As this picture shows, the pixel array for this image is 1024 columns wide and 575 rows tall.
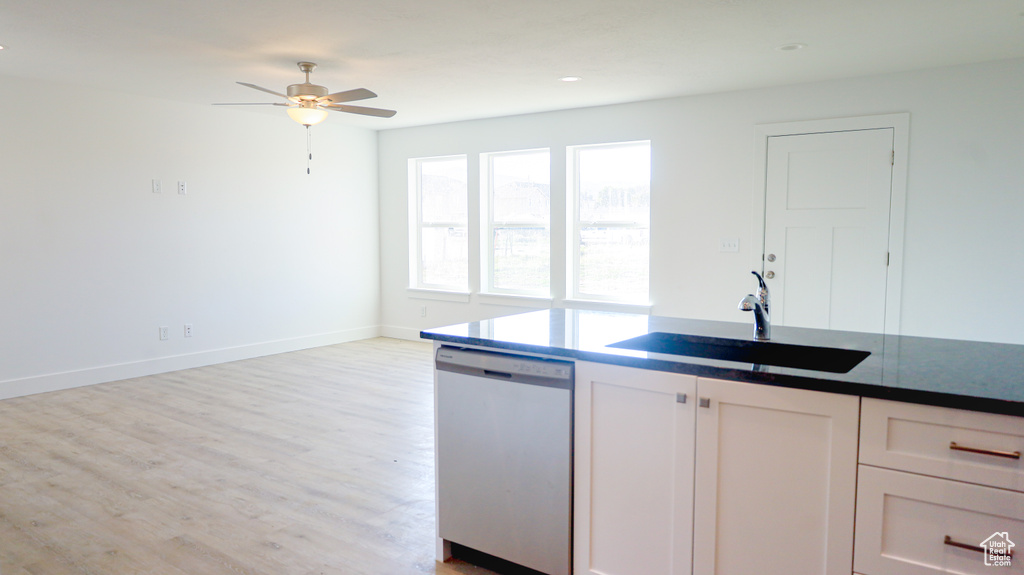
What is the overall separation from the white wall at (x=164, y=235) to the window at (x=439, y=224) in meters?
0.62

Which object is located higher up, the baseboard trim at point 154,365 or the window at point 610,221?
the window at point 610,221

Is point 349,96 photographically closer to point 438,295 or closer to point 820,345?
point 820,345

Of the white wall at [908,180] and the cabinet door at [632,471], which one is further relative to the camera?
the white wall at [908,180]

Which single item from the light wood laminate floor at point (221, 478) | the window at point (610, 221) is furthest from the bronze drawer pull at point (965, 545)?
Answer: the window at point (610, 221)

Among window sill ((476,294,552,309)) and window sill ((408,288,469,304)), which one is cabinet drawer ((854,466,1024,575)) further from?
window sill ((408,288,469,304))

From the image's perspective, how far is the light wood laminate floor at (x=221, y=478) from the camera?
2465 millimetres

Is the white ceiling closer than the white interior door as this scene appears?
Yes

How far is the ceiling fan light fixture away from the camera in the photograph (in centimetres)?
411

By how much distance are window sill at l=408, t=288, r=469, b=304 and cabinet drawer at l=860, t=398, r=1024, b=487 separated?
5.55m

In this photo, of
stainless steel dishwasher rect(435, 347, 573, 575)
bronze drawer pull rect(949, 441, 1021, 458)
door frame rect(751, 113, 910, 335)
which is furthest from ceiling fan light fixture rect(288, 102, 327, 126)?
bronze drawer pull rect(949, 441, 1021, 458)

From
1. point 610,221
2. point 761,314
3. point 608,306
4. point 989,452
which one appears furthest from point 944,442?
point 610,221

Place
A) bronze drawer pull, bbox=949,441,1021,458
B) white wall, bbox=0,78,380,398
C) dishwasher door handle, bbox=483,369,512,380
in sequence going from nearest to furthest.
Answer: bronze drawer pull, bbox=949,441,1021,458, dishwasher door handle, bbox=483,369,512,380, white wall, bbox=0,78,380,398

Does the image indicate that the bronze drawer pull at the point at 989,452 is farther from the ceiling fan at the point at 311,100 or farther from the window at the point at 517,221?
the window at the point at 517,221

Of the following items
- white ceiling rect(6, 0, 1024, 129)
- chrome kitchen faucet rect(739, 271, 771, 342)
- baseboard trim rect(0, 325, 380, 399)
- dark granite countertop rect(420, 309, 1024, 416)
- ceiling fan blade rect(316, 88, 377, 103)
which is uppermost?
white ceiling rect(6, 0, 1024, 129)
